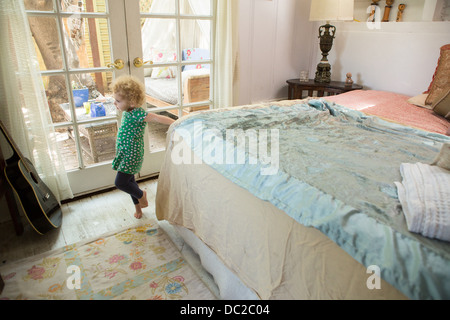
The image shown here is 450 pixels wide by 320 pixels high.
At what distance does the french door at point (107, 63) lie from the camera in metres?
2.08

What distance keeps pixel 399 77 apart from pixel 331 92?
0.58 meters

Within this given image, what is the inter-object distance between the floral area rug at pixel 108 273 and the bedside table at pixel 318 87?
1991 mm

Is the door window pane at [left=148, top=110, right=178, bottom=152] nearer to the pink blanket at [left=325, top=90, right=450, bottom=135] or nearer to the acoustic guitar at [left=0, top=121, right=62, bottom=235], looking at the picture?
the acoustic guitar at [left=0, top=121, right=62, bottom=235]

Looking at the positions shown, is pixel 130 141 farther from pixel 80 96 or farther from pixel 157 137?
pixel 157 137

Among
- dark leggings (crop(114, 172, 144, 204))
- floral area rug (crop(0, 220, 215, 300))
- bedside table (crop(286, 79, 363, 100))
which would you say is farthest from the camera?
bedside table (crop(286, 79, 363, 100))

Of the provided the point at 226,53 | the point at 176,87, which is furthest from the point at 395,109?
the point at 176,87

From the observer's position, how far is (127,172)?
6.42 feet

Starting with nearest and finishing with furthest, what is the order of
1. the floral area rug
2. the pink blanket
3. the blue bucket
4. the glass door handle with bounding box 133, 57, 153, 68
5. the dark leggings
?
the floral area rug
the pink blanket
the dark leggings
the blue bucket
the glass door handle with bounding box 133, 57, 153, 68

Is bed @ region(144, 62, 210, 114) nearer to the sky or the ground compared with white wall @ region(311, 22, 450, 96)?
nearer to the ground

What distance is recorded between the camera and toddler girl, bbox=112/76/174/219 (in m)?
1.85

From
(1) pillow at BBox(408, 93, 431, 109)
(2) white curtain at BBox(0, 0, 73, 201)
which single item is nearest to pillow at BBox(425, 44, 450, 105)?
(1) pillow at BBox(408, 93, 431, 109)

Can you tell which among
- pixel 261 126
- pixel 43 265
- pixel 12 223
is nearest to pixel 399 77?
pixel 261 126

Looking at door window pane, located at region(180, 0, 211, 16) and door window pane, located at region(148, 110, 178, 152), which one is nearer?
door window pane, located at region(180, 0, 211, 16)

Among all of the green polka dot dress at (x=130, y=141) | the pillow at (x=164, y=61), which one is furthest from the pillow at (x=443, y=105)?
the pillow at (x=164, y=61)
